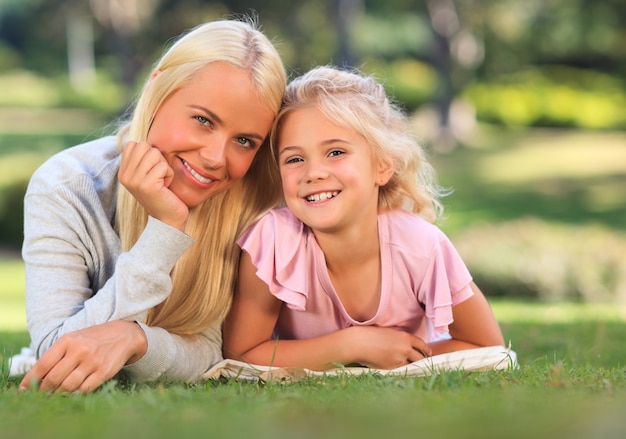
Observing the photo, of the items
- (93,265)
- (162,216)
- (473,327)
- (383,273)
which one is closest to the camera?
(162,216)

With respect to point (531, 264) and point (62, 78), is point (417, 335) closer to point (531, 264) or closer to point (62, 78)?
point (531, 264)

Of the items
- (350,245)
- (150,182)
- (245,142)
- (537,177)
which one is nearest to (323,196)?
(350,245)

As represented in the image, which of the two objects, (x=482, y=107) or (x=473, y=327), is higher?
(x=482, y=107)

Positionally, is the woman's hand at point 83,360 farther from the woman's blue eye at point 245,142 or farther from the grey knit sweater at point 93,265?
the woman's blue eye at point 245,142

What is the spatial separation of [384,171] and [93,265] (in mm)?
1414

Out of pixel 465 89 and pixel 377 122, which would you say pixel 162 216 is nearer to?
pixel 377 122

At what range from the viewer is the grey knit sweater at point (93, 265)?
3.66 metres

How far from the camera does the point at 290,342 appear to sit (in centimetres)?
415

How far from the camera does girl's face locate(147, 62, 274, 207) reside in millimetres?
3896

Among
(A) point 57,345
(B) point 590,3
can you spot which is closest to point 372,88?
(A) point 57,345

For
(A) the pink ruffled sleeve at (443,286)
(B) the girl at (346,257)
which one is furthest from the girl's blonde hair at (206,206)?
(A) the pink ruffled sleeve at (443,286)

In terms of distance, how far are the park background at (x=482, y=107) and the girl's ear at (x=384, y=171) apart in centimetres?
587

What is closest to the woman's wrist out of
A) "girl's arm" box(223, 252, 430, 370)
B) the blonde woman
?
the blonde woman

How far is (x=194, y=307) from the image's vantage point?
13.6 feet
